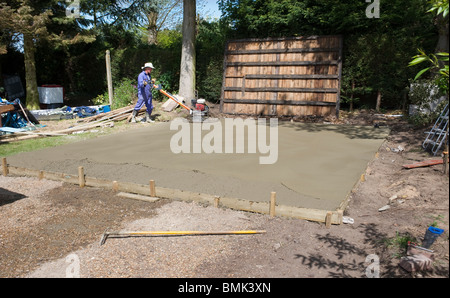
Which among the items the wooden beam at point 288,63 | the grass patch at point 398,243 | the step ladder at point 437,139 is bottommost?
the grass patch at point 398,243

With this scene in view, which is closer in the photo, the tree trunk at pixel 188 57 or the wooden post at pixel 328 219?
the wooden post at pixel 328 219

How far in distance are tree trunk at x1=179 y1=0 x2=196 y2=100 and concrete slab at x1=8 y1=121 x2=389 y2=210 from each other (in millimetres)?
4200

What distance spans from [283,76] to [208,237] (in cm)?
866

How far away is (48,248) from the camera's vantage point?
3.51 m

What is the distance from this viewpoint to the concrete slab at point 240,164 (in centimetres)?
464

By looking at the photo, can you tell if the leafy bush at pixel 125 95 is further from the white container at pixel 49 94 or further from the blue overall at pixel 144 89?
the white container at pixel 49 94

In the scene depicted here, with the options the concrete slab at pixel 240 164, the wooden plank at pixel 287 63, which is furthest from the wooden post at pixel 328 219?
the wooden plank at pixel 287 63

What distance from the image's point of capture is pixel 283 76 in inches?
445

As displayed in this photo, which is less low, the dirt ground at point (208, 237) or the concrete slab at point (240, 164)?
the concrete slab at point (240, 164)

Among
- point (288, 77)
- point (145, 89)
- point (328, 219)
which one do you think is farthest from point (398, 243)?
point (288, 77)

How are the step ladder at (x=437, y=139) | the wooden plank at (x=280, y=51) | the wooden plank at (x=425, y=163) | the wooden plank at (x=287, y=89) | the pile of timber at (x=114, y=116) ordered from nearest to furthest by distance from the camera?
the wooden plank at (x=425, y=163), the step ladder at (x=437, y=139), the pile of timber at (x=114, y=116), the wooden plank at (x=287, y=89), the wooden plank at (x=280, y=51)

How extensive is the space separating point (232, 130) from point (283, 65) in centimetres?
370

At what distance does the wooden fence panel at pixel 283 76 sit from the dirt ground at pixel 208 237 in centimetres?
606
